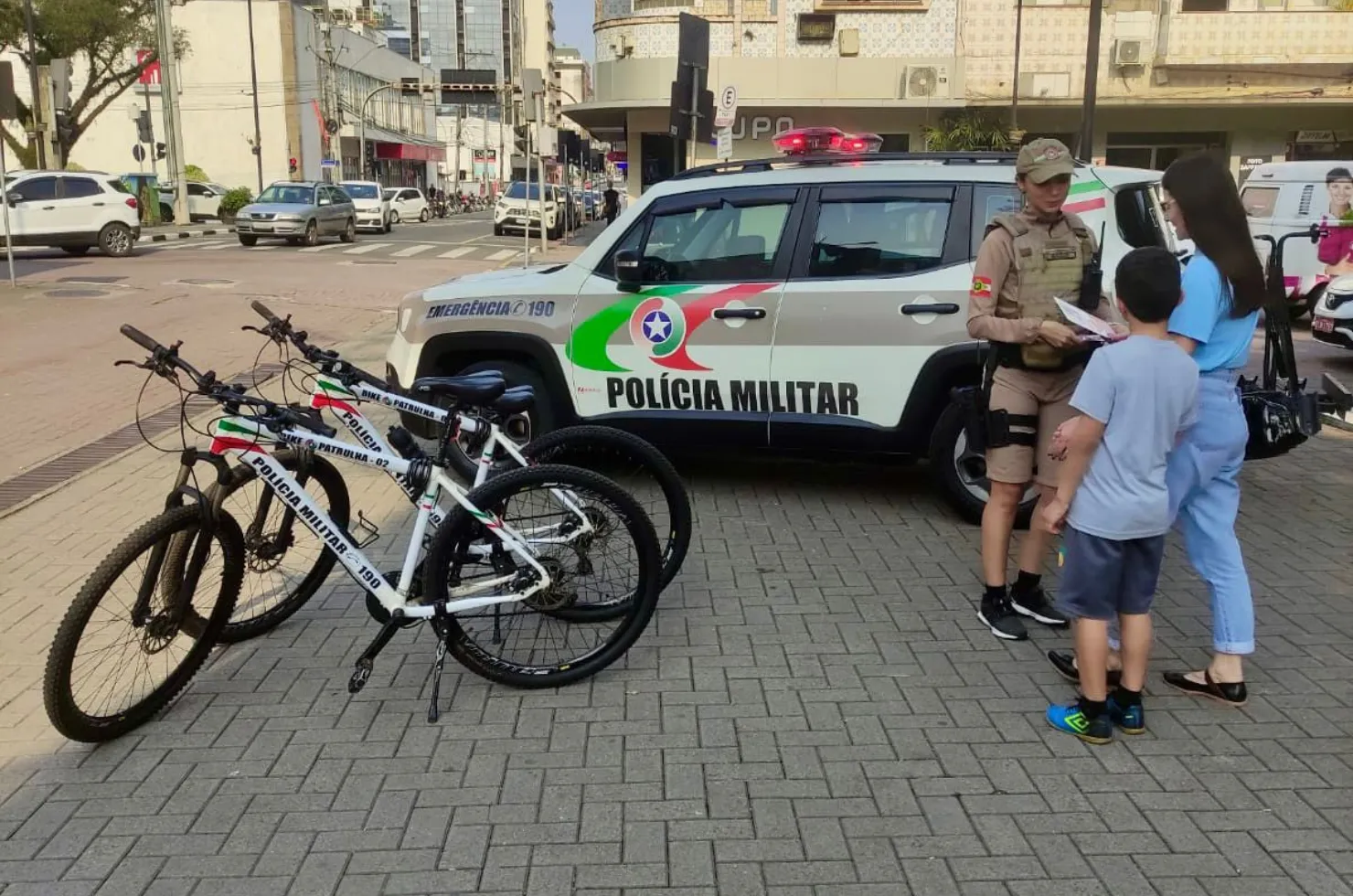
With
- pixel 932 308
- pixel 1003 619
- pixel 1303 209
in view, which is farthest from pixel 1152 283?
pixel 1303 209

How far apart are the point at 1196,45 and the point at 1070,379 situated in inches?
961

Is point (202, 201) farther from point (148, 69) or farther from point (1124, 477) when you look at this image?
point (1124, 477)

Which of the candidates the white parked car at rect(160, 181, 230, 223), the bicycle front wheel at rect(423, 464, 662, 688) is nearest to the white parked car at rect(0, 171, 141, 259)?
the bicycle front wheel at rect(423, 464, 662, 688)

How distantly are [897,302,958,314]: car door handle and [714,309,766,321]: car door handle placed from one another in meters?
0.75

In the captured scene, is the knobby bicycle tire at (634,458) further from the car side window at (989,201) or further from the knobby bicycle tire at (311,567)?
the car side window at (989,201)

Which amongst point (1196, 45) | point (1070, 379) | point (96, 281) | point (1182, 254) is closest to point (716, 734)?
point (1070, 379)

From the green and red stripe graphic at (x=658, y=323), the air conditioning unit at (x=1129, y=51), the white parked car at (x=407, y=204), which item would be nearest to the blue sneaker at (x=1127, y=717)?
the green and red stripe graphic at (x=658, y=323)

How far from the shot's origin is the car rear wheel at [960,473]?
232 inches

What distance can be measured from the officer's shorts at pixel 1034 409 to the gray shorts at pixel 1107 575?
784 mm

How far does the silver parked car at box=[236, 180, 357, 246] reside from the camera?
2886 centimetres

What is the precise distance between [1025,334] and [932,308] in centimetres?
153

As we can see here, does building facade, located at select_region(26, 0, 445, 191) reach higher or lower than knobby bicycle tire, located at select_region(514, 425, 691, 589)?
higher

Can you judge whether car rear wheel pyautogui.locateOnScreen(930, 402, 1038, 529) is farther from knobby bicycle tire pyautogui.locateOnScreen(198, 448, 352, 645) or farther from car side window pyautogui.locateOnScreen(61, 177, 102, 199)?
car side window pyautogui.locateOnScreen(61, 177, 102, 199)

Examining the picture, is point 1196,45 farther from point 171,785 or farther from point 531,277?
point 171,785
